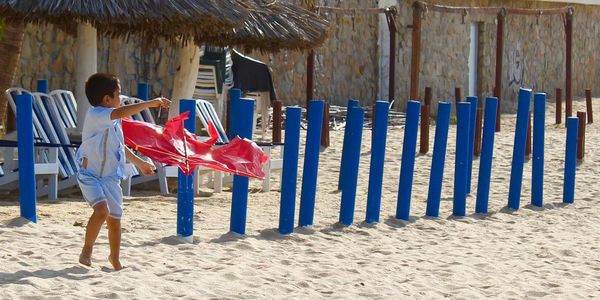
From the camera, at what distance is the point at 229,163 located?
7.13m

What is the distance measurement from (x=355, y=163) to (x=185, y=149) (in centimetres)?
165

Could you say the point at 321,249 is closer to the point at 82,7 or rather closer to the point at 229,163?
the point at 229,163

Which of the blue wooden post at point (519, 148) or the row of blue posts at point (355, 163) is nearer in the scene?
the row of blue posts at point (355, 163)

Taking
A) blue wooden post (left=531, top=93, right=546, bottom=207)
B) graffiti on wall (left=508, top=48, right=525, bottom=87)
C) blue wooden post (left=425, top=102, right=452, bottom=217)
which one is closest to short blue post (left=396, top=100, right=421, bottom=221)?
blue wooden post (left=425, top=102, right=452, bottom=217)

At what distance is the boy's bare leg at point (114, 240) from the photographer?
6.14 meters

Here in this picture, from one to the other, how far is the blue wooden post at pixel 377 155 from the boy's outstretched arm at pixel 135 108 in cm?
267

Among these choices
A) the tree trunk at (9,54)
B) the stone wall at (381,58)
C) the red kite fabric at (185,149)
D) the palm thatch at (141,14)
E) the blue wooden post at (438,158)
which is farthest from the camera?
the stone wall at (381,58)

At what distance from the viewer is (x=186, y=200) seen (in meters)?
7.13

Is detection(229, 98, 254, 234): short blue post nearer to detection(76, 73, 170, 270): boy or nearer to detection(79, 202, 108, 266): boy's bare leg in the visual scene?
detection(76, 73, 170, 270): boy

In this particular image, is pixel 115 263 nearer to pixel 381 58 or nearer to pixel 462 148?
pixel 462 148

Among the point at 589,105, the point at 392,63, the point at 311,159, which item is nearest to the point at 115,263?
the point at 311,159

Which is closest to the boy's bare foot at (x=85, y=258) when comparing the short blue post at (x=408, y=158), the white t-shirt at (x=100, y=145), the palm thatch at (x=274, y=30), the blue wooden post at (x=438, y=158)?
the white t-shirt at (x=100, y=145)

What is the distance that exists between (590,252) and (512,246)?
0.50m

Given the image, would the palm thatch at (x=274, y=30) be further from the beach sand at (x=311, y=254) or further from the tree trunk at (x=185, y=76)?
the beach sand at (x=311, y=254)
